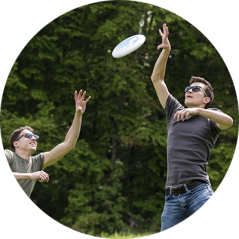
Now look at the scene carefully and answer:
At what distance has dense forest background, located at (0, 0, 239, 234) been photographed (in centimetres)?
1237

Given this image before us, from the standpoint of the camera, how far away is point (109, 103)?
45.1ft

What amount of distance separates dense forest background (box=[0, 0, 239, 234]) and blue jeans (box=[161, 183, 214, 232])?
8.82 meters

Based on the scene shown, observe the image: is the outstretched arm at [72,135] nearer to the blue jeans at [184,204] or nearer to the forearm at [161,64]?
the forearm at [161,64]

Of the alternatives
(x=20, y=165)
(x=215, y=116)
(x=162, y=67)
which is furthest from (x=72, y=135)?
(x=215, y=116)

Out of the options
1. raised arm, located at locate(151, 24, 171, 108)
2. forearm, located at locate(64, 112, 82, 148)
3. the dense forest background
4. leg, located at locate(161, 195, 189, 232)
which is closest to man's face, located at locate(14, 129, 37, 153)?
forearm, located at locate(64, 112, 82, 148)

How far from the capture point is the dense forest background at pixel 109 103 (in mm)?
12367

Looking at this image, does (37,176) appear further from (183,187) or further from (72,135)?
(183,187)

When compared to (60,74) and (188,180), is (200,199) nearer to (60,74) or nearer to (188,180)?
(188,180)

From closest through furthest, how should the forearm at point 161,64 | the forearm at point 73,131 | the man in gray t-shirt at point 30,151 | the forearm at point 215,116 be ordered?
1. the forearm at point 215,116
2. the forearm at point 161,64
3. the man in gray t-shirt at point 30,151
4. the forearm at point 73,131

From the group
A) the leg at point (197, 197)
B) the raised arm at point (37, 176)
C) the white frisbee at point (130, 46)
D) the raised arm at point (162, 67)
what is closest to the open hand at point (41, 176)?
the raised arm at point (37, 176)

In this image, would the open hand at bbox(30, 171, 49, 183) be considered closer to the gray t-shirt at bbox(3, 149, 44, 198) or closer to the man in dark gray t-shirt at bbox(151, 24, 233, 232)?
the gray t-shirt at bbox(3, 149, 44, 198)

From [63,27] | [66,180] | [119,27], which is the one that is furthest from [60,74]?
[66,180]

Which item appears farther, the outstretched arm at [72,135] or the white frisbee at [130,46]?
the white frisbee at [130,46]

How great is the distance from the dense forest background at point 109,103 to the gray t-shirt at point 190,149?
8.90 meters
